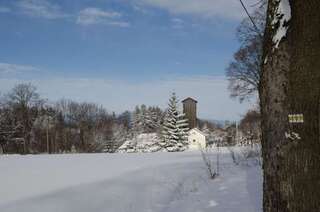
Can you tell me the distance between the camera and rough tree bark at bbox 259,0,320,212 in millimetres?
2467

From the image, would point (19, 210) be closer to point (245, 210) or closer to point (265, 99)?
point (245, 210)

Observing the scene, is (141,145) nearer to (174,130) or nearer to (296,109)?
(174,130)

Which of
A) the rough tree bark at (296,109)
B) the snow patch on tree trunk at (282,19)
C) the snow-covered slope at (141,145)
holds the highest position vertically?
the snow patch on tree trunk at (282,19)

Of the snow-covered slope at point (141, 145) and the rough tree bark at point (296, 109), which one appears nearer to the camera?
the rough tree bark at point (296, 109)

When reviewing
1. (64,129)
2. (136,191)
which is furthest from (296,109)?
(64,129)

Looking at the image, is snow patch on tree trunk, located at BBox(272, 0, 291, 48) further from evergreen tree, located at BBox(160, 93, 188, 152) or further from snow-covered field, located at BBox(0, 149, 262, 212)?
evergreen tree, located at BBox(160, 93, 188, 152)

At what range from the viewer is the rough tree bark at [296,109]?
247 cm

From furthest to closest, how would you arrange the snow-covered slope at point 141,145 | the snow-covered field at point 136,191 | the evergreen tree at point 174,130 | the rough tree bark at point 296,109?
1. the snow-covered slope at point 141,145
2. the evergreen tree at point 174,130
3. the snow-covered field at point 136,191
4. the rough tree bark at point 296,109

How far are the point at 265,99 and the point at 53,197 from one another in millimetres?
9188

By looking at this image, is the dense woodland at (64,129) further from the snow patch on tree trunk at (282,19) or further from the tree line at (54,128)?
the snow patch on tree trunk at (282,19)

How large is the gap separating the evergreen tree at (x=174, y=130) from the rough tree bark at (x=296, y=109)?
50737 mm

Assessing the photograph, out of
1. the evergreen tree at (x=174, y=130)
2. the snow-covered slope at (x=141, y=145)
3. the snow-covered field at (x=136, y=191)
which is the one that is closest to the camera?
the snow-covered field at (x=136, y=191)

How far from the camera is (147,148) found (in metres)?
63.2

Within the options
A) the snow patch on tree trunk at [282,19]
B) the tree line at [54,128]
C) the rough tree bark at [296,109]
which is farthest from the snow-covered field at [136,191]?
the tree line at [54,128]
